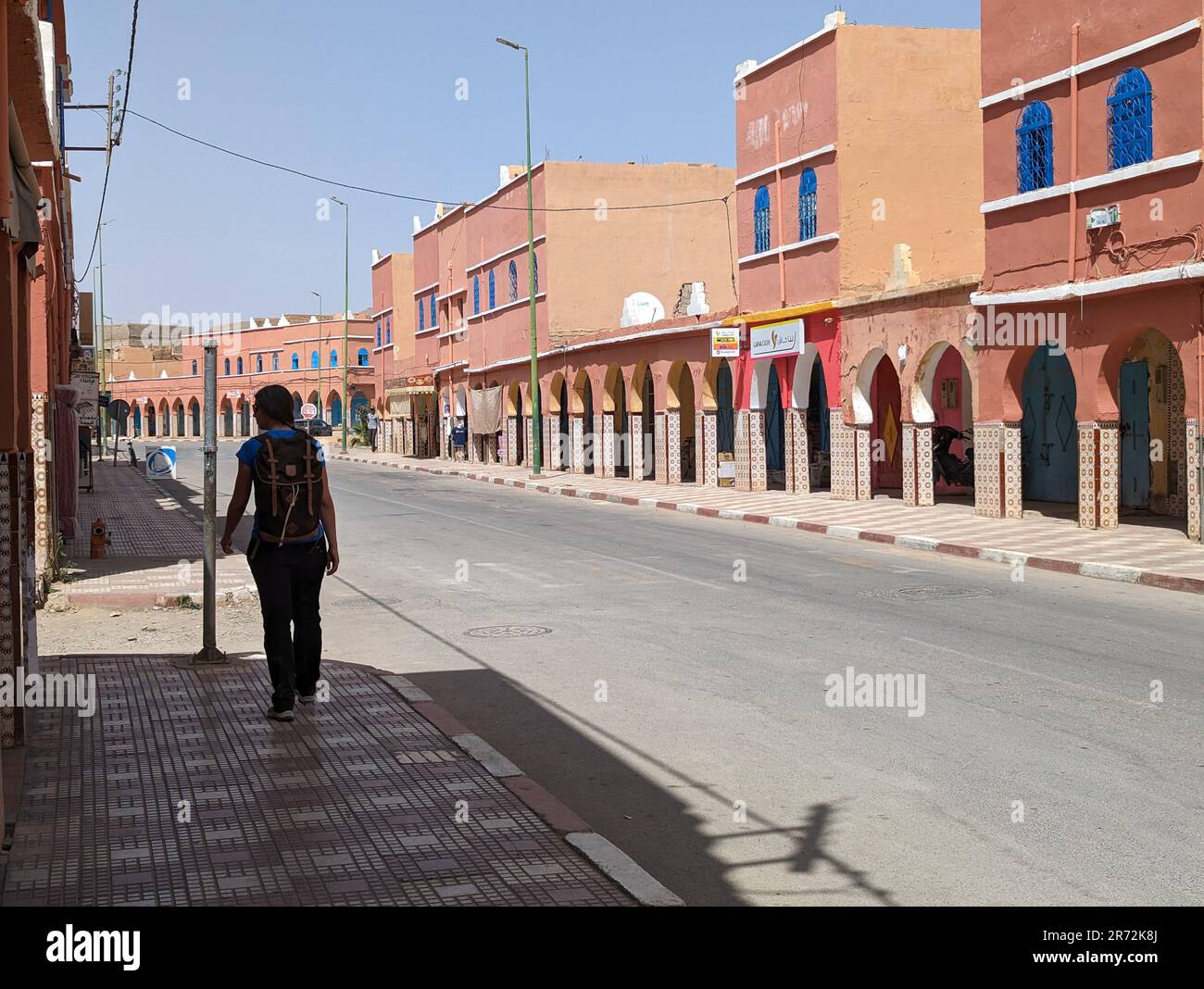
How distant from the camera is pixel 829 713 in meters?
8.12

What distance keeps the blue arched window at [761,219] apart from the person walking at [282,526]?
23.8 m

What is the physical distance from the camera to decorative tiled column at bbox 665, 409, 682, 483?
35.5m

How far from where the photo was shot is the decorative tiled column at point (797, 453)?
29500mm

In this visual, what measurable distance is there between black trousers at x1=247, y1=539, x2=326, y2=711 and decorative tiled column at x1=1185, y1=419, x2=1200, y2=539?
44.2ft

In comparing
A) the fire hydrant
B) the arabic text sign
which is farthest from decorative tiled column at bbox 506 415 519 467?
the fire hydrant

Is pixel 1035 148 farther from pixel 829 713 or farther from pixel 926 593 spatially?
pixel 829 713

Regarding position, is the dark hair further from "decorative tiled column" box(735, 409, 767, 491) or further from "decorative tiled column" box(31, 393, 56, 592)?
"decorative tiled column" box(735, 409, 767, 491)

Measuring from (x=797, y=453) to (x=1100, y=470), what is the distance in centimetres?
1017

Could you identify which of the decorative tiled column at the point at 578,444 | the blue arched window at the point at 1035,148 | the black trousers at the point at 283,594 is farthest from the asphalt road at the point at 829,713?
the decorative tiled column at the point at 578,444

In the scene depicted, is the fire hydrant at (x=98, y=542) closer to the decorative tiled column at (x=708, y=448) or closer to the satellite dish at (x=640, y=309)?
the decorative tiled column at (x=708, y=448)

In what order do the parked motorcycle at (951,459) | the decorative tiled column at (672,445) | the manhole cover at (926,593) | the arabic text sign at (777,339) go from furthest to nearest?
the decorative tiled column at (672,445) < the arabic text sign at (777,339) < the parked motorcycle at (951,459) < the manhole cover at (926,593)

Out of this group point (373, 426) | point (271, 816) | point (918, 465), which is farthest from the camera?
point (373, 426)

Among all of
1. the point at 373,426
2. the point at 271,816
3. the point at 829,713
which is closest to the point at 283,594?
the point at 271,816
